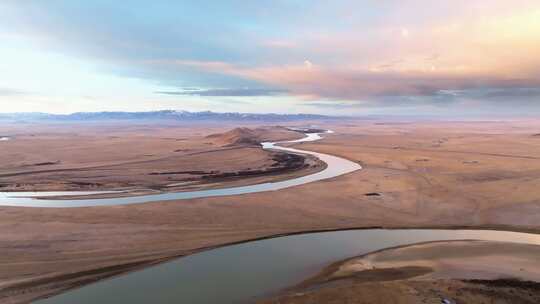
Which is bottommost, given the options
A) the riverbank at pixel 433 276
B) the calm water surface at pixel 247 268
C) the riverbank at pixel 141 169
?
the calm water surface at pixel 247 268

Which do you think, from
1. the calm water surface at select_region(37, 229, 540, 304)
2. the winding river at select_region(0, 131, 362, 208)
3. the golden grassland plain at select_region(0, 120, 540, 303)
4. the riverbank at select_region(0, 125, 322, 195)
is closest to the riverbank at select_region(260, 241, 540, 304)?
the calm water surface at select_region(37, 229, 540, 304)

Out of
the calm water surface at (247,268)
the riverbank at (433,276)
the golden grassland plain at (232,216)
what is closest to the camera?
the riverbank at (433,276)

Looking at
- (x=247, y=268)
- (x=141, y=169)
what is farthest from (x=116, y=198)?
(x=247, y=268)

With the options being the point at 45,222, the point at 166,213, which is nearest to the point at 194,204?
the point at 166,213

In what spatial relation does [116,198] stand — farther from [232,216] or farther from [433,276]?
[433,276]

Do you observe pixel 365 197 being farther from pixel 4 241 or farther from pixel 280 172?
pixel 4 241

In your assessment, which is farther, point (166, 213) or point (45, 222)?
point (166, 213)

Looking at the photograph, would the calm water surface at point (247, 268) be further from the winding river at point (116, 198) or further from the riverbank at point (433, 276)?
the winding river at point (116, 198)

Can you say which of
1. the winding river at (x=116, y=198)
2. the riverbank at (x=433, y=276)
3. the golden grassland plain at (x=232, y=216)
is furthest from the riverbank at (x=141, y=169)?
the riverbank at (x=433, y=276)
